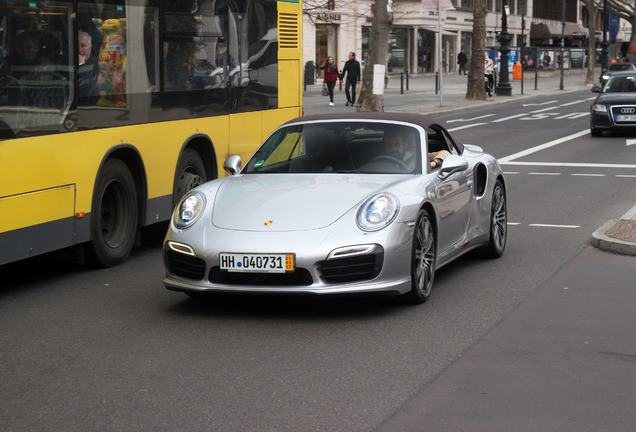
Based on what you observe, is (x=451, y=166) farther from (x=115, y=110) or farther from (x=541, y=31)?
(x=541, y=31)

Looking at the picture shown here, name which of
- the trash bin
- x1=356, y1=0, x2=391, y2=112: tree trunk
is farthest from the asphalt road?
the trash bin

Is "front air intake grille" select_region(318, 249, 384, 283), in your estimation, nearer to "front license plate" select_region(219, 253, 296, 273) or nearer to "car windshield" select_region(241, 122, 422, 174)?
"front license plate" select_region(219, 253, 296, 273)

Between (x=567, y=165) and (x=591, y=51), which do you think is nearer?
(x=567, y=165)

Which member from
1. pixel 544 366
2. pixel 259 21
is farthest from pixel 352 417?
pixel 259 21

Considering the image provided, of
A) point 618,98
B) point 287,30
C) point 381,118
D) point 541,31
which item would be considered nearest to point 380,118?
point 381,118

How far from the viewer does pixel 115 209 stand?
983 centimetres

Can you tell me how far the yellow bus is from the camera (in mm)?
8203

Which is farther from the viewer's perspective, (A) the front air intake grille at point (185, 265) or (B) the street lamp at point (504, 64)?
(B) the street lamp at point (504, 64)

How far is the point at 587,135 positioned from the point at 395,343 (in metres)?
20.9

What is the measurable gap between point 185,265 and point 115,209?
2.59 m

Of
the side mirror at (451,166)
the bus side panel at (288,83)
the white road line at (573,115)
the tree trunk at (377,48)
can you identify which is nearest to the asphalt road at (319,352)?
the side mirror at (451,166)

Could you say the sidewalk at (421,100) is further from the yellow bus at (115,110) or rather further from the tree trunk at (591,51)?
the yellow bus at (115,110)

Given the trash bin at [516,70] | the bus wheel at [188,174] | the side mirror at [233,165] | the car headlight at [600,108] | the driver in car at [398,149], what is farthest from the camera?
the trash bin at [516,70]

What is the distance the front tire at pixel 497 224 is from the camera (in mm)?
9727
